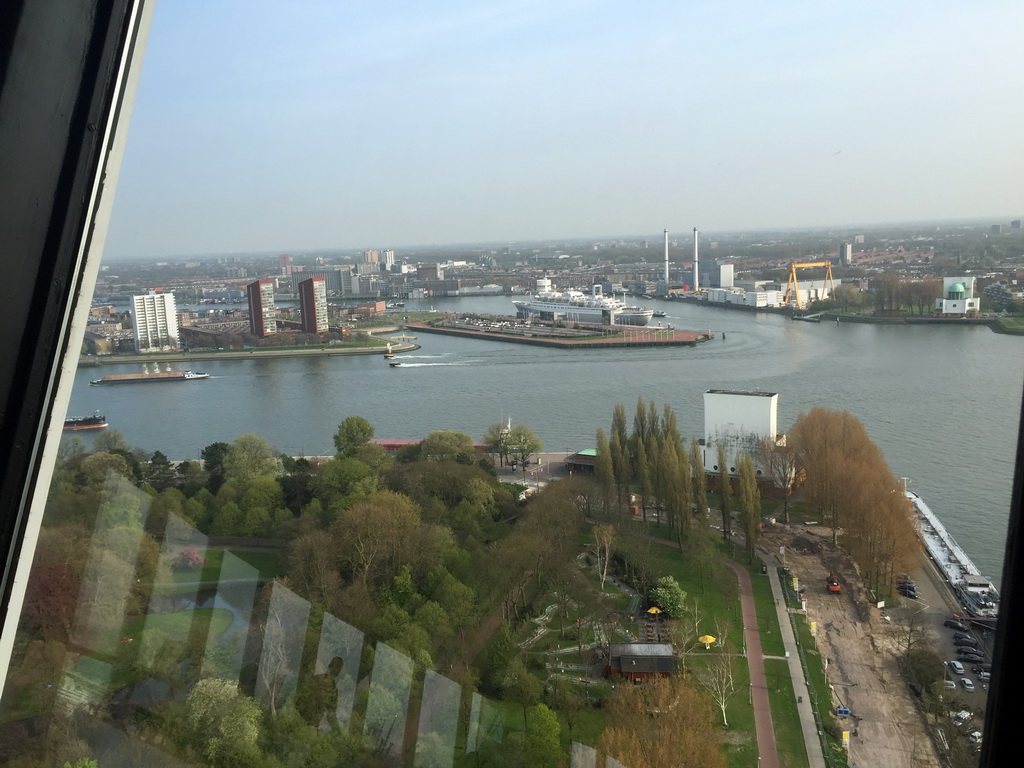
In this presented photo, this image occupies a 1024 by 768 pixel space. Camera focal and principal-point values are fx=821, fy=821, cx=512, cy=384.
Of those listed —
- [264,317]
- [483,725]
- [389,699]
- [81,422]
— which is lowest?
[483,725]

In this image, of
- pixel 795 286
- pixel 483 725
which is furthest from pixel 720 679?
pixel 795 286

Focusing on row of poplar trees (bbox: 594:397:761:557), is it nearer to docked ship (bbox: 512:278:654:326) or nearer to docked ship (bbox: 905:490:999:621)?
docked ship (bbox: 905:490:999:621)

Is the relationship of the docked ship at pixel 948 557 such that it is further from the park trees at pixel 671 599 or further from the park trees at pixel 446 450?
the park trees at pixel 446 450

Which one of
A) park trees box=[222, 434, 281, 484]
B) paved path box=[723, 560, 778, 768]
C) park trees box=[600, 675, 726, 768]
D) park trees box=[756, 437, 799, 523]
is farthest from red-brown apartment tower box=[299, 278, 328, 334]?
park trees box=[600, 675, 726, 768]

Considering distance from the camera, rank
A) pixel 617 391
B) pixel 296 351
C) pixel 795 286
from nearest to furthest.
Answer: pixel 617 391, pixel 296 351, pixel 795 286

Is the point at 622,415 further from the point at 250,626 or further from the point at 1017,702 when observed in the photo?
the point at 1017,702

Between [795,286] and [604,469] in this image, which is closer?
[604,469]

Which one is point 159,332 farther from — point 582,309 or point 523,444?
point 582,309
